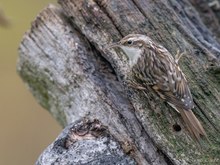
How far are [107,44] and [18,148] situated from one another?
9.43 feet

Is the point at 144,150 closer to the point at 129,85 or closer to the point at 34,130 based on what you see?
the point at 129,85

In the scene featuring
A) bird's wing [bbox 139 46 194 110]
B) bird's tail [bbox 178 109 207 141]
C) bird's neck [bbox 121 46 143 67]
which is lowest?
bird's tail [bbox 178 109 207 141]

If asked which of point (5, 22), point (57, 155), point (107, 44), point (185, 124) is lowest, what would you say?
point (185, 124)

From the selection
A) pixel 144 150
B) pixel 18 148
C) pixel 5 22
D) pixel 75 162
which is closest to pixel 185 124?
pixel 144 150

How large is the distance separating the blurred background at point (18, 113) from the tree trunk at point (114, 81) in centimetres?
213

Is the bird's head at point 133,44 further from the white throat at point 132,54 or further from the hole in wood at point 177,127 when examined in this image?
the hole in wood at point 177,127

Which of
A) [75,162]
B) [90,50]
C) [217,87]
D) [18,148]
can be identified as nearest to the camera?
[75,162]

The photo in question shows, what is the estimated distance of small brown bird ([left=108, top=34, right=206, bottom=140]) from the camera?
3.48 meters

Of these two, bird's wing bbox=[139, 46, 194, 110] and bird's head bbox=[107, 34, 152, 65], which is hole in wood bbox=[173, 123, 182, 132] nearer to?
bird's wing bbox=[139, 46, 194, 110]

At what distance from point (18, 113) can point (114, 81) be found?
2.97 m

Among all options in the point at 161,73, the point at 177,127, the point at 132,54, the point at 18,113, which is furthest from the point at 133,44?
the point at 18,113

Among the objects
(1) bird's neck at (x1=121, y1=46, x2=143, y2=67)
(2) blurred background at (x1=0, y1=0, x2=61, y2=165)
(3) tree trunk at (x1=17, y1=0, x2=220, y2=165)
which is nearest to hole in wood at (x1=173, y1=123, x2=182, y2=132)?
(3) tree trunk at (x1=17, y1=0, x2=220, y2=165)

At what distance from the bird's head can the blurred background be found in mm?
2652

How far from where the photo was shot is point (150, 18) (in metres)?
3.80
